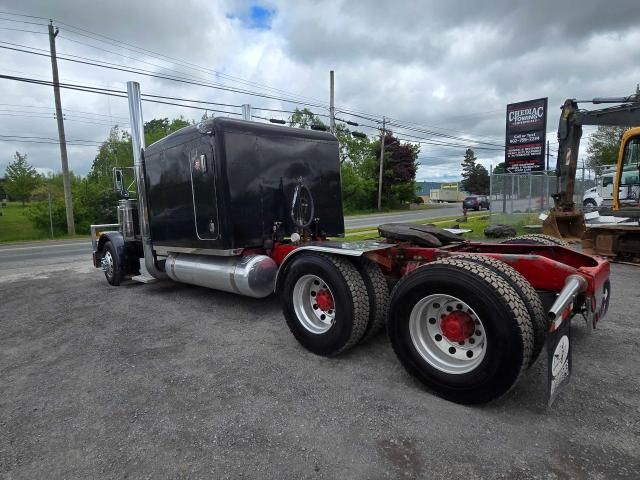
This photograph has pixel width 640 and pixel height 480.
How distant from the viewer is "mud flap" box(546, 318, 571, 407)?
2.45 m

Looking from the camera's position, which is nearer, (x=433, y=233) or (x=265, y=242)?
(x=433, y=233)

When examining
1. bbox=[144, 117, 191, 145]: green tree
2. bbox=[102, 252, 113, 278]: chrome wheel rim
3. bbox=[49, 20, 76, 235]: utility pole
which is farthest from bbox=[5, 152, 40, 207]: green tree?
bbox=[102, 252, 113, 278]: chrome wheel rim

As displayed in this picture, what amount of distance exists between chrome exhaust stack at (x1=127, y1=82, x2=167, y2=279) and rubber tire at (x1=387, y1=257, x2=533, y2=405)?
4780mm

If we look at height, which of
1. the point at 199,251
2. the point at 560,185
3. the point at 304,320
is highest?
the point at 560,185

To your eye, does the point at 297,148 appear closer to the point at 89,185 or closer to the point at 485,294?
the point at 485,294

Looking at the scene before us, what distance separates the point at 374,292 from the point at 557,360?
1.52 meters

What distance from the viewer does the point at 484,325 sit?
268cm

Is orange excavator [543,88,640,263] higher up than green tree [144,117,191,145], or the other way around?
green tree [144,117,191,145]

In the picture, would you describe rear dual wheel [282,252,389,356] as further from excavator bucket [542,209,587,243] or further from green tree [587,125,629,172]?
green tree [587,125,629,172]

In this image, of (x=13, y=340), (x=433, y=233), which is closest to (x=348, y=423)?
(x=433, y=233)

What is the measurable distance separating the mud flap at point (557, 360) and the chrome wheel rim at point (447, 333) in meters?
0.41

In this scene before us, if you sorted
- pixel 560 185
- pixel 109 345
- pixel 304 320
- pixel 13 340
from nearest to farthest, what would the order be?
1. pixel 304 320
2. pixel 109 345
3. pixel 13 340
4. pixel 560 185

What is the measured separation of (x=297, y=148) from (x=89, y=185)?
2565 centimetres

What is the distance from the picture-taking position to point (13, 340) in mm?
4539
